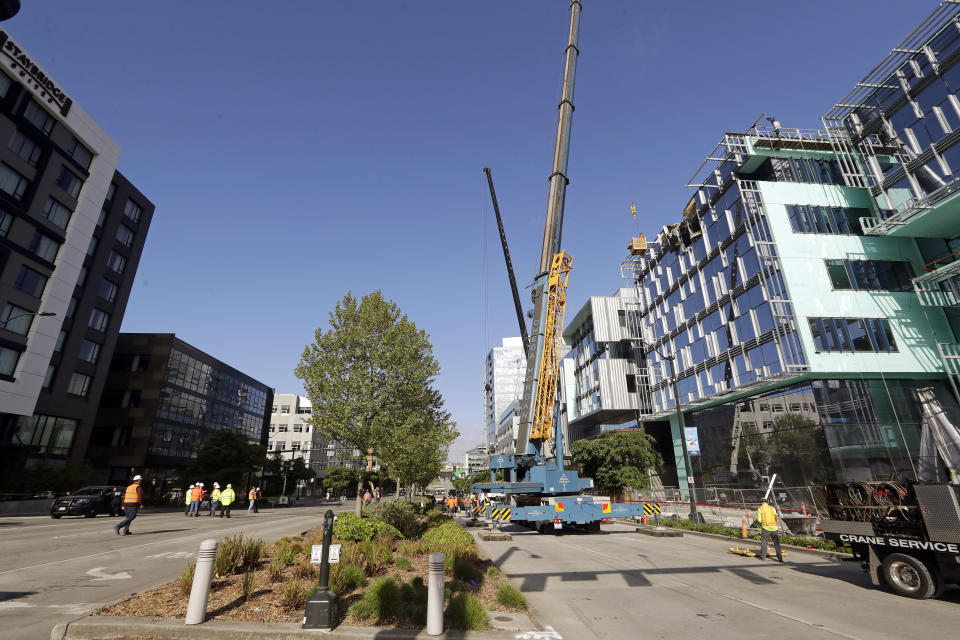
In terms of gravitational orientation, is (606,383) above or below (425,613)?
above

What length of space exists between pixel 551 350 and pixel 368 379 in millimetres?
8233

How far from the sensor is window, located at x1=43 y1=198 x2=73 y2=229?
124 ft

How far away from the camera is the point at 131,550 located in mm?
12805

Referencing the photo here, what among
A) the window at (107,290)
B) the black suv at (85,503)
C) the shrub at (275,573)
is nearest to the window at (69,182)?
the window at (107,290)

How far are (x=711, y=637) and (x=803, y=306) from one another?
27.7 metres

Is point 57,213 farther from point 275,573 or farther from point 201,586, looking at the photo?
point 201,586

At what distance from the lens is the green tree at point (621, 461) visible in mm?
39188

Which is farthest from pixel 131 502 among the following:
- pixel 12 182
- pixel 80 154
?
pixel 80 154

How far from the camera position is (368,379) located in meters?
18.9

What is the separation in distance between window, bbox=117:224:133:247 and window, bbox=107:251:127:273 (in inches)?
64.1

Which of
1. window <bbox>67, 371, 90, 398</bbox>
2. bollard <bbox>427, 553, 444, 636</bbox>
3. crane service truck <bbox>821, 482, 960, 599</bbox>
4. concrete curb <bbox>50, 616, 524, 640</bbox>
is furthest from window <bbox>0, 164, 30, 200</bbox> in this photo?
crane service truck <bbox>821, 482, 960, 599</bbox>

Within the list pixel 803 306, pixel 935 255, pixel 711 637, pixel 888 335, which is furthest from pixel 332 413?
pixel 935 255

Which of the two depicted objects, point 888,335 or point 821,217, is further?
point 821,217

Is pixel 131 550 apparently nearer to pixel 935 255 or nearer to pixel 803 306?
pixel 803 306
